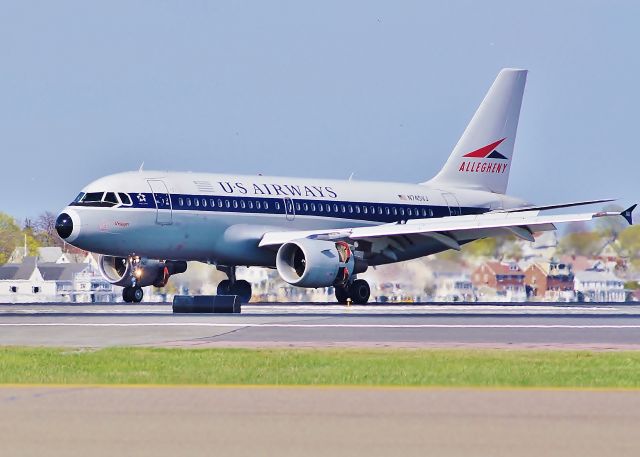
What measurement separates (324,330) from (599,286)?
3121 cm

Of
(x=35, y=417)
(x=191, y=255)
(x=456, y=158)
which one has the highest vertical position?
(x=456, y=158)

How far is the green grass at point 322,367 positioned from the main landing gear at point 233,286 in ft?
94.1

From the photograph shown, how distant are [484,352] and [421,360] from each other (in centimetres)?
243

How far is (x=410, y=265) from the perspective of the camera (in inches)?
2140

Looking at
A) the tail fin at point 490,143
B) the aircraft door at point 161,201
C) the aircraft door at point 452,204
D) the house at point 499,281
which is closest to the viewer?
the aircraft door at point 161,201

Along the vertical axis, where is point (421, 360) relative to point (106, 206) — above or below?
below

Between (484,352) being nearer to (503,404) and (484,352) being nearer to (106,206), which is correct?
(503,404)

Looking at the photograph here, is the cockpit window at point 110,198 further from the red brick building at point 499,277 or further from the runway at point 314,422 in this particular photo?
the runway at point 314,422

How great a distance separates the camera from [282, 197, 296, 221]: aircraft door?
5264 cm

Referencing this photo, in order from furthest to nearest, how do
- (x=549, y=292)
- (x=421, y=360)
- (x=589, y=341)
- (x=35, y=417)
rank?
(x=549, y=292) → (x=589, y=341) → (x=421, y=360) → (x=35, y=417)

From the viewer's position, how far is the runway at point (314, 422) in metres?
12.1

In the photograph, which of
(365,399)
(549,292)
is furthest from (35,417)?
(549,292)

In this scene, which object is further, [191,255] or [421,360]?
[191,255]

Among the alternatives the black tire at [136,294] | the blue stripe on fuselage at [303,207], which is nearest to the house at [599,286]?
the blue stripe on fuselage at [303,207]
